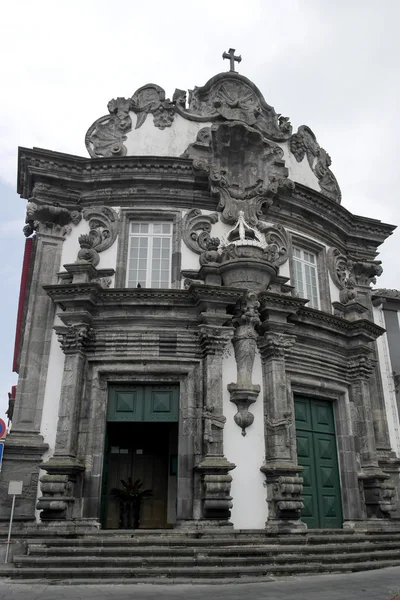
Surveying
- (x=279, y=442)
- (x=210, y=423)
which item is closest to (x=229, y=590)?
(x=210, y=423)

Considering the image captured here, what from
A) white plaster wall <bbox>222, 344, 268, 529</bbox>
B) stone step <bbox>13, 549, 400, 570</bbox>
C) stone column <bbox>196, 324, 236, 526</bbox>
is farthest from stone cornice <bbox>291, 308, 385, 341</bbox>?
stone step <bbox>13, 549, 400, 570</bbox>

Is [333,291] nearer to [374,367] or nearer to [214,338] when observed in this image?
[374,367]

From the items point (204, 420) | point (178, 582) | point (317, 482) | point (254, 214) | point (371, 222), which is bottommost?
point (178, 582)

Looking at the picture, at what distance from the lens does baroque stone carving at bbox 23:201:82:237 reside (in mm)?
12453

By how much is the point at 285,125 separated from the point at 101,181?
5.66 metres

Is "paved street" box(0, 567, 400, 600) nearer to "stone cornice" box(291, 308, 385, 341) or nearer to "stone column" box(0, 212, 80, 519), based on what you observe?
"stone column" box(0, 212, 80, 519)

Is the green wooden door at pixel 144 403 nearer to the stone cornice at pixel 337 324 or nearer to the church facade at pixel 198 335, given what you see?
the church facade at pixel 198 335

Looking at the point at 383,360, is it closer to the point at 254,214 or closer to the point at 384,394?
the point at 384,394

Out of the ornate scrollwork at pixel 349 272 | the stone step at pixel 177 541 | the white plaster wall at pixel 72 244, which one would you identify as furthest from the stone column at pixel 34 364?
the ornate scrollwork at pixel 349 272

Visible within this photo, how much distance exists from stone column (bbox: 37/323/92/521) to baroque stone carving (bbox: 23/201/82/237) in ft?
9.14

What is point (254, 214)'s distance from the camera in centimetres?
1326

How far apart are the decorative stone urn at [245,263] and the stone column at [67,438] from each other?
11.0 feet

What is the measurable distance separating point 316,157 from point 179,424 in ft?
30.5

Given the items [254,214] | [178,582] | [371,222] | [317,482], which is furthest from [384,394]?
[178,582]
